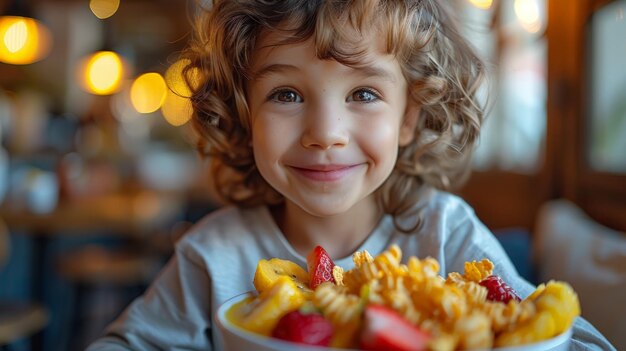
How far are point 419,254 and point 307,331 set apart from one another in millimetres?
542

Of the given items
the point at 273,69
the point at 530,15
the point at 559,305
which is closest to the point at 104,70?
the point at 530,15

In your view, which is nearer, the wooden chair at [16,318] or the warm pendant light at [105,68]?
the wooden chair at [16,318]

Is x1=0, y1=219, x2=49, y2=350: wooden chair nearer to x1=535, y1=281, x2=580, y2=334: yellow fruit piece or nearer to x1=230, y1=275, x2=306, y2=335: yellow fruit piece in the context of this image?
x1=230, y1=275, x2=306, y2=335: yellow fruit piece

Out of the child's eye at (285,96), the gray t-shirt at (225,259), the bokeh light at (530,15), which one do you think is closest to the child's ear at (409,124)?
the gray t-shirt at (225,259)

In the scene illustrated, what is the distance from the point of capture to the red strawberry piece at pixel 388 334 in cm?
50

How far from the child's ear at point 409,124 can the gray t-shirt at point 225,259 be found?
11cm

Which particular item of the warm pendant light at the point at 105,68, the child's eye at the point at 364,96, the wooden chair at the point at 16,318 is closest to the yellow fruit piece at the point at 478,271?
the child's eye at the point at 364,96

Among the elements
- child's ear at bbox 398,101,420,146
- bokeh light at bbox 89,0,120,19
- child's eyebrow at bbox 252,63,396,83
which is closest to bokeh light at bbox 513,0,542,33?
child's ear at bbox 398,101,420,146

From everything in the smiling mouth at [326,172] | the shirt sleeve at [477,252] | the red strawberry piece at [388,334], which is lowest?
the shirt sleeve at [477,252]

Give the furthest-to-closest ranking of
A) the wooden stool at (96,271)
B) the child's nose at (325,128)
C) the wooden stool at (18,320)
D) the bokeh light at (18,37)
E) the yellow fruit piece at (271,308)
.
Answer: the wooden stool at (96,271), the bokeh light at (18,37), the wooden stool at (18,320), the child's nose at (325,128), the yellow fruit piece at (271,308)

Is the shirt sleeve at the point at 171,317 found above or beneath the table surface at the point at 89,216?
above

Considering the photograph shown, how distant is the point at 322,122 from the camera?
0.84 metres

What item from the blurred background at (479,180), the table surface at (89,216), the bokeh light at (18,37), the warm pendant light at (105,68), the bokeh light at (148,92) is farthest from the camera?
the bokeh light at (148,92)

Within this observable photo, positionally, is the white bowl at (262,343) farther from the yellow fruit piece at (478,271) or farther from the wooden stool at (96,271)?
the wooden stool at (96,271)
